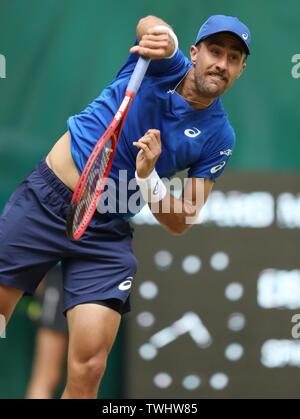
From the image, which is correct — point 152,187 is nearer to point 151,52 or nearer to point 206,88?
point 206,88

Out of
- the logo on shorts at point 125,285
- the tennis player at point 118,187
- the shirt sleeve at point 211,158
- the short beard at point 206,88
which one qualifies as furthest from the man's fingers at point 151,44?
the logo on shorts at point 125,285

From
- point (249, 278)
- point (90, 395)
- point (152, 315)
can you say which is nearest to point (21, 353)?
point (152, 315)

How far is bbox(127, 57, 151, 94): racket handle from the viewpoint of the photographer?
4598 mm

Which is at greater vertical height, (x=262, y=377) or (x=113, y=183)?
(x=113, y=183)

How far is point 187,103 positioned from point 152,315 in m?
1.93

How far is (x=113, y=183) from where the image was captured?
16.1ft

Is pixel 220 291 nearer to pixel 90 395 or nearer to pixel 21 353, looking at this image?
pixel 21 353

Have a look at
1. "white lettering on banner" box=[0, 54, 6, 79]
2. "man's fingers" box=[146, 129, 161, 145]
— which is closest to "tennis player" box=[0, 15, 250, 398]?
"man's fingers" box=[146, 129, 161, 145]

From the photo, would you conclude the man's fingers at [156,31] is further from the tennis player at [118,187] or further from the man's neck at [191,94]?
the man's neck at [191,94]

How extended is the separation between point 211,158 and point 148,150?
20.3 inches

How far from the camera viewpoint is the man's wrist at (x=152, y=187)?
15.4 ft

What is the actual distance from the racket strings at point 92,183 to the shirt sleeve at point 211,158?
1.53 ft

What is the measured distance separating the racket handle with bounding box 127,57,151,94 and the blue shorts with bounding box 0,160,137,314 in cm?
56

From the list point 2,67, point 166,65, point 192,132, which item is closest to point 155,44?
point 166,65
